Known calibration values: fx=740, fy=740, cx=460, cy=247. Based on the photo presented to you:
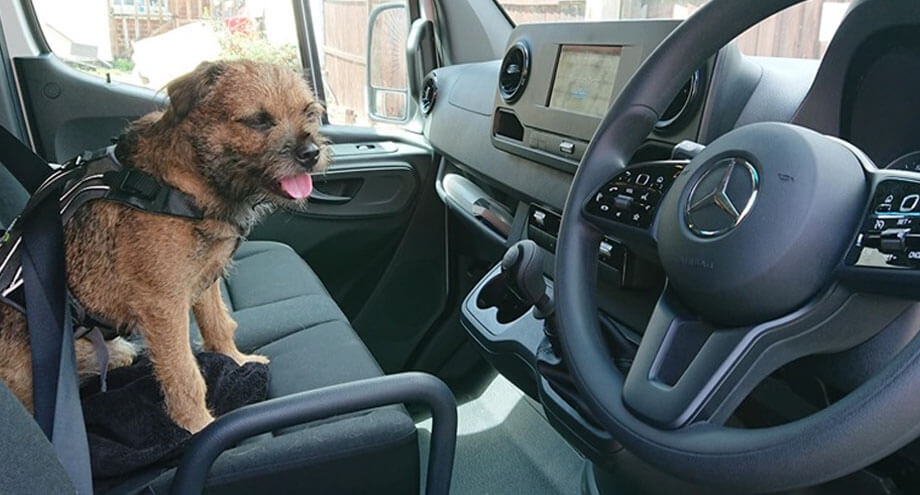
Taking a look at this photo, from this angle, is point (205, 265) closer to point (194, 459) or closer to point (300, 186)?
point (300, 186)

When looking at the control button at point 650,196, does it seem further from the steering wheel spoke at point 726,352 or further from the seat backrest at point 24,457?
the seat backrest at point 24,457

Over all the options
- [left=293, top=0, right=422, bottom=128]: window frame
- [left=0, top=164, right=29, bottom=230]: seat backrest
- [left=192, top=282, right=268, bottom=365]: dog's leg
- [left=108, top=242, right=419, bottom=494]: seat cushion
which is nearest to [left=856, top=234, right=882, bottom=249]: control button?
[left=108, top=242, right=419, bottom=494]: seat cushion

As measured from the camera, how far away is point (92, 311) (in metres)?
1.63

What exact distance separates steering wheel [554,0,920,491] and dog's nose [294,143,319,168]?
95 centimetres

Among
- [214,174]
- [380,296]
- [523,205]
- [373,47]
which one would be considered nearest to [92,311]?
[214,174]

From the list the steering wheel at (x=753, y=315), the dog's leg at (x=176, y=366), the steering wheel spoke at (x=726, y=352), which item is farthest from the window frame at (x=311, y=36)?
the steering wheel spoke at (x=726, y=352)

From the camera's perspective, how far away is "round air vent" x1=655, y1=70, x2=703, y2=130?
1.35 meters

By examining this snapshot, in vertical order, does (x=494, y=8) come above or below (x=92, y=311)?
above

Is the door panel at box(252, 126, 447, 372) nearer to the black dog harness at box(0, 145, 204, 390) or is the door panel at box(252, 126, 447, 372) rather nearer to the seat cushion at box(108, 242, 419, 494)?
the seat cushion at box(108, 242, 419, 494)

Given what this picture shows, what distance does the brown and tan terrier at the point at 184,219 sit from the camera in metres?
1.62

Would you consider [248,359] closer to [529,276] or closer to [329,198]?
[529,276]

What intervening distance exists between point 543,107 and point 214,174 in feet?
2.74

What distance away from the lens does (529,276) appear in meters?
1.31

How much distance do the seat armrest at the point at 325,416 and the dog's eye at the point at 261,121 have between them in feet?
2.27
